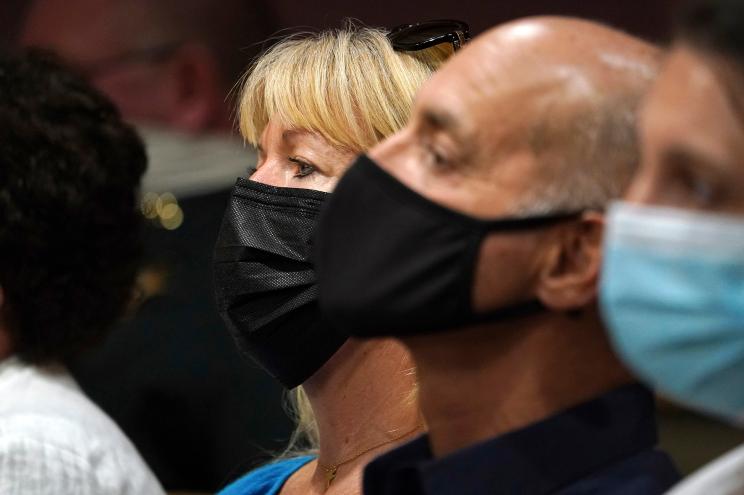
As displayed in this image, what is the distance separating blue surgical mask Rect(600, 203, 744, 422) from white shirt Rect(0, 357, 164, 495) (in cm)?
136

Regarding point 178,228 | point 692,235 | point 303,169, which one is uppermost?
point 692,235

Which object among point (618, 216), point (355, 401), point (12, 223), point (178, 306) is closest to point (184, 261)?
point (178, 306)

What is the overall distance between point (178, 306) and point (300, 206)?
1.39m

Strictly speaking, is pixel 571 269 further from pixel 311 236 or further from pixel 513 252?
pixel 311 236

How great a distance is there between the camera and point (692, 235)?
4.22ft

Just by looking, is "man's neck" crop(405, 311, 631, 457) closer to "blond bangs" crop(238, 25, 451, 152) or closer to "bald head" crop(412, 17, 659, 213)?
"bald head" crop(412, 17, 659, 213)

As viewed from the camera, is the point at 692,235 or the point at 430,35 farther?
the point at 430,35

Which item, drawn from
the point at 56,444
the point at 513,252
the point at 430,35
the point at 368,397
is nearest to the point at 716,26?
the point at 513,252

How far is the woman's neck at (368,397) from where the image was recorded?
2.21 meters

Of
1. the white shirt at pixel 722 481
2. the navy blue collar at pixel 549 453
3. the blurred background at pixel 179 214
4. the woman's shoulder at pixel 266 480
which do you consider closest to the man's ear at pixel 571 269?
the navy blue collar at pixel 549 453

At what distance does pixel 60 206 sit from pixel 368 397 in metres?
0.86

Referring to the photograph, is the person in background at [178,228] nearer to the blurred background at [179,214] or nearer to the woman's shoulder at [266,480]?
the blurred background at [179,214]

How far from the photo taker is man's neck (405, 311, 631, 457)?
5.30 feet

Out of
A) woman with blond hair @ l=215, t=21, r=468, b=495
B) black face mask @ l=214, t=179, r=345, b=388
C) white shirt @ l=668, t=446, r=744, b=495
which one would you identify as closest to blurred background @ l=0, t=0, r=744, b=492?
woman with blond hair @ l=215, t=21, r=468, b=495
